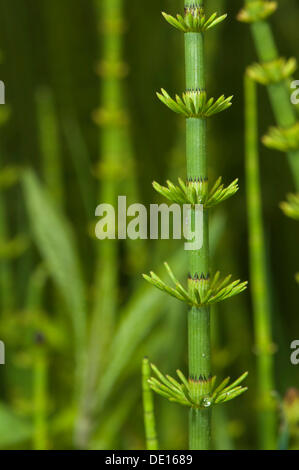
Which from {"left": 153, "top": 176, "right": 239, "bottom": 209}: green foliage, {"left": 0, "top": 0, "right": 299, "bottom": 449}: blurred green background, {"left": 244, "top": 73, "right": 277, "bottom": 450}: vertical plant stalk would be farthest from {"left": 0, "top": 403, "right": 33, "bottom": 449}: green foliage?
{"left": 153, "top": 176, "right": 239, "bottom": 209}: green foliage

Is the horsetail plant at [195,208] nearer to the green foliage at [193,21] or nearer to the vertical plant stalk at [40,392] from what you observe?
the green foliage at [193,21]

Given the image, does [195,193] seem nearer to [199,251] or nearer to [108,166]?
[199,251]

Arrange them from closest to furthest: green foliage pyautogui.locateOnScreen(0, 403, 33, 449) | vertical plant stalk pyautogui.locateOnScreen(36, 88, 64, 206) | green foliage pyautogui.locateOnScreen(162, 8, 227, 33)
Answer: green foliage pyautogui.locateOnScreen(162, 8, 227, 33) < green foliage pyautogui.locateOnScreen(0, 403, 33, 449) < vertical plant stalk pyautogui.locateOnScreen(36, 88, 64, 206)

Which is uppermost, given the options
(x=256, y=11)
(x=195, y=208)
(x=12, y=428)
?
(x=256, y=11)

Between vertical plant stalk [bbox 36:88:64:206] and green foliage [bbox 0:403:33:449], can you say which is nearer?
green foliage [bbox 0:403:33:449]

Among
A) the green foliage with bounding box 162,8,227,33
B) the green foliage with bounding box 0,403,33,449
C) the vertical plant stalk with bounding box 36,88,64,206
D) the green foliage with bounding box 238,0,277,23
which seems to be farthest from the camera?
the vertical plant stalk with bounding box 36,88,64,206

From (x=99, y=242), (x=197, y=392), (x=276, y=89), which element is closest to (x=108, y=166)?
(x=99, y=242)

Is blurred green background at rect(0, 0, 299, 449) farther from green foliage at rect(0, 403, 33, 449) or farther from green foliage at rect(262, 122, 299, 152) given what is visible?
green foliage at rect(262, 122, 299, 152)
